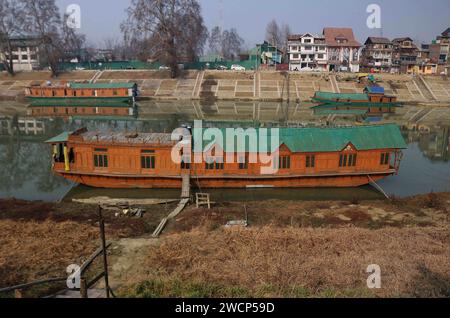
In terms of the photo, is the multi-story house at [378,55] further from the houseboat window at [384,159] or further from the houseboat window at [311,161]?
the houseboat window at [311,161]

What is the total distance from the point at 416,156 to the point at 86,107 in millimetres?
46954

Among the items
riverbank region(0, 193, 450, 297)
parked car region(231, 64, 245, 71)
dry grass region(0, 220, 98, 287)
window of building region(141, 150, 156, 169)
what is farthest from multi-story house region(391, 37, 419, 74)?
dry grass region(0, 220, 98, 287)

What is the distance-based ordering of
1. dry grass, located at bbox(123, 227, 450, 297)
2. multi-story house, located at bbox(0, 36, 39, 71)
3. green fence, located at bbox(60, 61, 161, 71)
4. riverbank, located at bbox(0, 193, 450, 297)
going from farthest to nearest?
multi-story house, located at bbox(0, 36, 39, 71) < green fence, located at bbox(60, 61, 161, 71) < riverbank, located at bbox(0, 193, 450, 297) < dry grass, located at bbox(123, 227, 450, 297)

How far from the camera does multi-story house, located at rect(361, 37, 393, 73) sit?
88750 millimetres

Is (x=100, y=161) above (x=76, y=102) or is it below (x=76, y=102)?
below

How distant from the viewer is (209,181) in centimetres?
2181

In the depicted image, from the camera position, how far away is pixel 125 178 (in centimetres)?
2162

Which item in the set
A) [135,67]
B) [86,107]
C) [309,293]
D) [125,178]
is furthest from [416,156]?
[135,67]

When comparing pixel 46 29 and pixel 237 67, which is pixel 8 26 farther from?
pixel 237 67

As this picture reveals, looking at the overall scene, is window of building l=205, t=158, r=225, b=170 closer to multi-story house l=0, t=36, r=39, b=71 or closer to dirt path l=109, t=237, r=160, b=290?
dirt path l=109, t=237, r=160, b=290

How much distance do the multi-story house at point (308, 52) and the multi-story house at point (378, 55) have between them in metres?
10.7

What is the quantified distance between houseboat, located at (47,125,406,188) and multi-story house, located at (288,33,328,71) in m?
68.3

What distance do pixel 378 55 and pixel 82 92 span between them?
70.3 meters

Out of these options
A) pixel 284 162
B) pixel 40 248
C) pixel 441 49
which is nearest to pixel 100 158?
pixel 40 248
